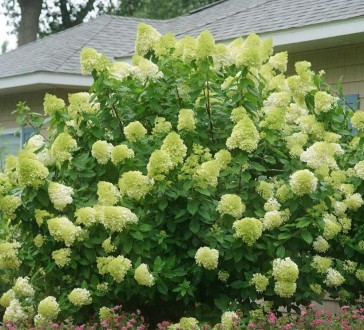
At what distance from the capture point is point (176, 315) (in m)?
6.37

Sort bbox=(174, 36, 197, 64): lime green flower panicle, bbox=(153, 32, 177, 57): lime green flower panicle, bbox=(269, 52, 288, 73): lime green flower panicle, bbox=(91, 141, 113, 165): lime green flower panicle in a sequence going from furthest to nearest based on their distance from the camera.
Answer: bbox=(269, 52, 288, 73): lime green flower panicle < bbox=(153, 32, 177, 57): lime green flower panicle < bbox=(174, 36, 197, 64): lime green flower panicle < bbox=(91, 141, 113, 165): lime green flower panicle

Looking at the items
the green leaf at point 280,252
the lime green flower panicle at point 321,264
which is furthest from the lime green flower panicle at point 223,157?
the lime green flower panicle at point 321,264

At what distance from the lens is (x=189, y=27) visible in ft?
44.2

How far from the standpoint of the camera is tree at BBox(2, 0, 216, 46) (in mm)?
30087

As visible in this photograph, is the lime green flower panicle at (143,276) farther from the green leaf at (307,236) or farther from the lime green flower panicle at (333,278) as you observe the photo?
the lime green flower panicle at (333,278)

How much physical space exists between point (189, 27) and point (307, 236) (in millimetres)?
8290

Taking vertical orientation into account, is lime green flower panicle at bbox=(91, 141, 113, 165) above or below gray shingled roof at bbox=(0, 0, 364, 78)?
above

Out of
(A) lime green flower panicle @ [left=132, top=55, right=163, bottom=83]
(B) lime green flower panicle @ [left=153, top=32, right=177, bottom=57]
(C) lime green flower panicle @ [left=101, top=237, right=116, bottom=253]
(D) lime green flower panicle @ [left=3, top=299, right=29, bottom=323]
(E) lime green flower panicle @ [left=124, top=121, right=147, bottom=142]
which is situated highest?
(B) lime green flower panicle @ [left=153, top=32, right=177, bottom=57]

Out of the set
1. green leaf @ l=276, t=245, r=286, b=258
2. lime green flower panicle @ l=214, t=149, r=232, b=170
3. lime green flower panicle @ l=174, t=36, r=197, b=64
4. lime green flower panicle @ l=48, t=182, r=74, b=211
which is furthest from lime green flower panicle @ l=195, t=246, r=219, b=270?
lime green flower panicle @ l=174, t=36, r=197, b=64

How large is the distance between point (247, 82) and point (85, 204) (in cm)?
146

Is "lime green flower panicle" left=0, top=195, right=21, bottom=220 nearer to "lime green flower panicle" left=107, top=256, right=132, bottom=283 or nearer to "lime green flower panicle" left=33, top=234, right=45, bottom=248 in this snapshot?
"lime green flower panicle" left=33, top=234, right=45, bottom=248

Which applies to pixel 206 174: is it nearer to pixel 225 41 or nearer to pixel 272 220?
pixel 272 220

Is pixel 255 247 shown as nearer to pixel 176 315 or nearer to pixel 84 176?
pixel 176 315

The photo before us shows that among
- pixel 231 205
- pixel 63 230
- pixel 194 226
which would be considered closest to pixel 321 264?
pixel 231 205
